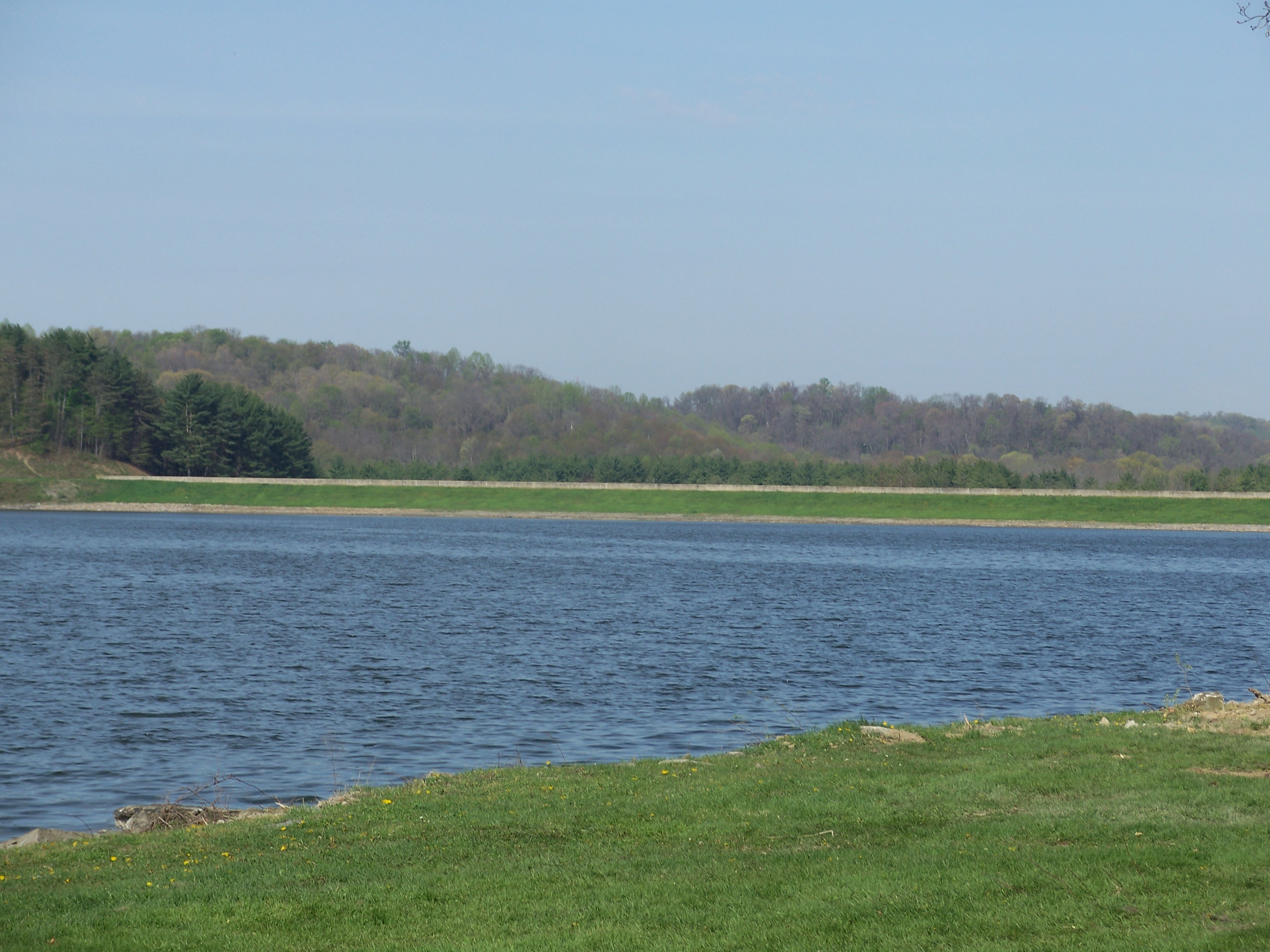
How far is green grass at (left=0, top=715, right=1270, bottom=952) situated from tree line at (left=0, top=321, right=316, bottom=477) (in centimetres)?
15439

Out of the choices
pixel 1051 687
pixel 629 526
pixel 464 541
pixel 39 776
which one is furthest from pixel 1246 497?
pixel 39 776

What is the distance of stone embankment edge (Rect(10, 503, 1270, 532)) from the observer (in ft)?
444

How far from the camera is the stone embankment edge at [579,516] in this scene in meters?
135

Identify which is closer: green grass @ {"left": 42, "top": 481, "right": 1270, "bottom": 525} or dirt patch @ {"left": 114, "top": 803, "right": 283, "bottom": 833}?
dirt patch @ {"left": 114, "top": 803, "right": 283, "bottom": 833}

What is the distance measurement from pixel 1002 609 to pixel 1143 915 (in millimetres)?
42515

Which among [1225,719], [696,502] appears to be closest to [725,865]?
[1225,719]

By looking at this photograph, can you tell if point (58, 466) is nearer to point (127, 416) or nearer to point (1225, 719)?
point (127, 416)

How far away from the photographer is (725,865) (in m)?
13.1

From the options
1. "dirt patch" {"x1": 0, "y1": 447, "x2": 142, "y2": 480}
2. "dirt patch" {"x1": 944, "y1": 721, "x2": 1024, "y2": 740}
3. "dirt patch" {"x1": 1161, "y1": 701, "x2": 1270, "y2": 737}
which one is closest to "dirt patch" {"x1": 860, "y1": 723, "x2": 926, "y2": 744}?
"dirt patch" {"x1": 944, "y1": 721, "x2": 1024, "y2": 740}

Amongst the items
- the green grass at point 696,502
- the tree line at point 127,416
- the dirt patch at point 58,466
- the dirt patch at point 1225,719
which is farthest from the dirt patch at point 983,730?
the tree line at point 127,416

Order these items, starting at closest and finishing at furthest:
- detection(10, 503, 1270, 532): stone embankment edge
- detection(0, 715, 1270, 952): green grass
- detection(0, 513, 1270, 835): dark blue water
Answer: detection(0, 715, 1270, 952): green grass → detection(0, 513, 1270, 835): dark blue water → detection(10, 503, 1270, 532): stone embankment edge

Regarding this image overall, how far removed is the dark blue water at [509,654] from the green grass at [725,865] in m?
5.30

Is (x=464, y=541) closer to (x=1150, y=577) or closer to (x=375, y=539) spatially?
(x=375, y=539)

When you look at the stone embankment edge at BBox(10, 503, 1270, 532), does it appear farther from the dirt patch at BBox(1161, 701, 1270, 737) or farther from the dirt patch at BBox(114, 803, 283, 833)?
the dirt patch at BBox(114, 803, 283, 833)
